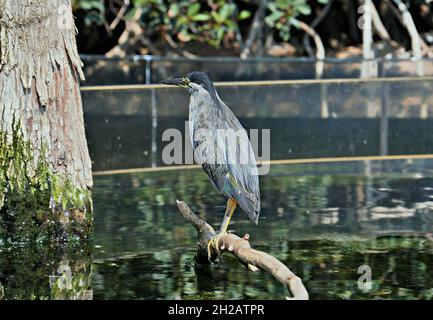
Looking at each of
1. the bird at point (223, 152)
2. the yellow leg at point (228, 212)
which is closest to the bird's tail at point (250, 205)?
the bird at point (223, 152)

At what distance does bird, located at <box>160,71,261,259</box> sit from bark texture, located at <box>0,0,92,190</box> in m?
1.05

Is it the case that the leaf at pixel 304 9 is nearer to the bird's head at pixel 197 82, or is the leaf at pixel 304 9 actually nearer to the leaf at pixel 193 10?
the leaf at pixel 193 10

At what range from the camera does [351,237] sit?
7.99 meters

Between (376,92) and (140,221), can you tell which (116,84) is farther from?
(140,221)

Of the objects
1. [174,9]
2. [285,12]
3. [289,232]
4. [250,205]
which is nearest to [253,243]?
[289,232]

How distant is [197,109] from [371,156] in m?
5.29

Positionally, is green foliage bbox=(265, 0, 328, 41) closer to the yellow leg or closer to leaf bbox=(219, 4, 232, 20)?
leaf bbox=(219, 4, 232, 20)

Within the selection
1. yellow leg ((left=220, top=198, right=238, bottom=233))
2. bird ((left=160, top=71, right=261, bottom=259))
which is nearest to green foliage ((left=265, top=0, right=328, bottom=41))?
bird ((left=160, top=71, right=261, bottom=259))

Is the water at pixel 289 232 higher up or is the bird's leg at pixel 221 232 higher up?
the bird's leg at pixel 221 232

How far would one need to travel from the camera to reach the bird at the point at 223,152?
22.1 feet

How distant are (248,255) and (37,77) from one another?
218 cm

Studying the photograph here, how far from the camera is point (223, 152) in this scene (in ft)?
22.3

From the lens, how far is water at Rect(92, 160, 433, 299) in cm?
665
